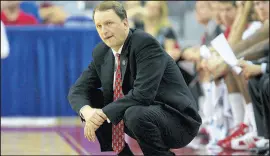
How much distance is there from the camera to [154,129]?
4.26 meters

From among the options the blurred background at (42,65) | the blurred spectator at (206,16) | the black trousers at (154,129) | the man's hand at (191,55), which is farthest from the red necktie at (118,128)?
the blurred background at (42,65)

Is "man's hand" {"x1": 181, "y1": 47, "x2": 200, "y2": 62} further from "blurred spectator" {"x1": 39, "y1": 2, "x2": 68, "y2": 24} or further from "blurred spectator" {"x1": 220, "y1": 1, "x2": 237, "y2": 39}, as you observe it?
"blurred spectator" {"x1": 39, "y1": 2, "x2": 68, "y2": 24}

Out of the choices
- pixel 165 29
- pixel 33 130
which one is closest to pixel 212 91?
pixel 165 29

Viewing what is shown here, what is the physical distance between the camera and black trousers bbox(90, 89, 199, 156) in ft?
13.9

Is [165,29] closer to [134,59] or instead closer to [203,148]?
[203,148]

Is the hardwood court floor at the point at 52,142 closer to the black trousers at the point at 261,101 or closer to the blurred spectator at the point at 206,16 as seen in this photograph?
the black trousers at the point at 261,101

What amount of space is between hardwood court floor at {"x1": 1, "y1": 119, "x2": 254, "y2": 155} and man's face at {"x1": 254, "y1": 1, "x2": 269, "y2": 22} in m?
1.22

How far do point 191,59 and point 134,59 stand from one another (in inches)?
137

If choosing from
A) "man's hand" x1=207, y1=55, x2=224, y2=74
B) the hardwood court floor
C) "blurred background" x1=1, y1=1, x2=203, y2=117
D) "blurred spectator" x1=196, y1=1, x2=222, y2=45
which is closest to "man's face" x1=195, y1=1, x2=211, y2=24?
"blurred spectator" x1=196, y1=1, x2=222, y2=45

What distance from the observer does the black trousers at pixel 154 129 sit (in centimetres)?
423

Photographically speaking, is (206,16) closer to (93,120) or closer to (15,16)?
(15,16)

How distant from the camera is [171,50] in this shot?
795 cm

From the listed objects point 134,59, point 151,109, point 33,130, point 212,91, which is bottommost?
point 33,130

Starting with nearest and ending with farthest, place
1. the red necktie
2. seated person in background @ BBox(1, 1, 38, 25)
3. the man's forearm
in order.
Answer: the red necktie → the man's forearm → seated person in background @ BBox(1, 1, 38, 25)
